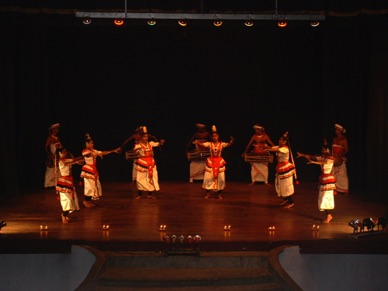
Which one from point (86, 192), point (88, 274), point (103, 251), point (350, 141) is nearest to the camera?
point (88, 274)

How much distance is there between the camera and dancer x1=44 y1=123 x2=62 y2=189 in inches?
594

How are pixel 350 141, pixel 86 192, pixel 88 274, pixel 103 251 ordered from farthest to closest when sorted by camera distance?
pixel 350 141 < pixel 86 192 < pixel 103 251 < pixel 88 274

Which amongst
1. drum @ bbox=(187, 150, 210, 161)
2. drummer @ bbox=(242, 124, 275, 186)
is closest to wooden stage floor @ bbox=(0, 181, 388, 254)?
drummer @ bbox=(242, 124, 275, 186)

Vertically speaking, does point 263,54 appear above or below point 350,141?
above

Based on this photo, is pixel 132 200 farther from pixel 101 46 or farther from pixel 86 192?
pixel 101 46

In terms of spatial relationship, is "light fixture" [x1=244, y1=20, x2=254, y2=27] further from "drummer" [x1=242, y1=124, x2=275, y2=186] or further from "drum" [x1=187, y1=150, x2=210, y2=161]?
"drum" [x1=187, y1=150, x2=210, y2=161]

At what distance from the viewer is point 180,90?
16750 millimetres

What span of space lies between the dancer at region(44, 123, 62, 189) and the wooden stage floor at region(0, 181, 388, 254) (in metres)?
0.19

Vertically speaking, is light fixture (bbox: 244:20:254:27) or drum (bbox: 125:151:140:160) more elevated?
light fixture (bbox: 244:20:254:27)

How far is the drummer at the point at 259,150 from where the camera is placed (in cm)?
1602

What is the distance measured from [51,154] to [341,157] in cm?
454

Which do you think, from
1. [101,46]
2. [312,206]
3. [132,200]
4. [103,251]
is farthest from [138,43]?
[103,251]

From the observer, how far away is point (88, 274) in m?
9.78

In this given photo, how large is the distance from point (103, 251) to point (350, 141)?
6.76 meters
